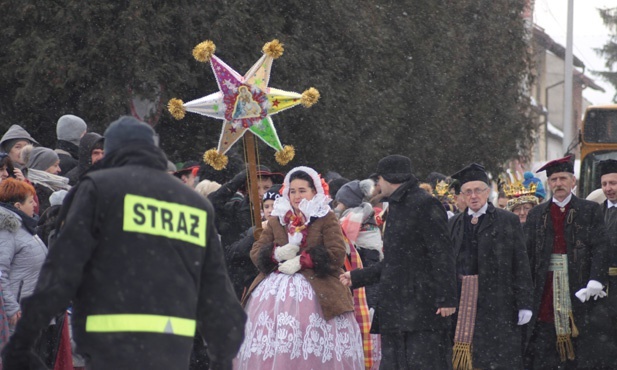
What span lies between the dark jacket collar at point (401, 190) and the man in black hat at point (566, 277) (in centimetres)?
159

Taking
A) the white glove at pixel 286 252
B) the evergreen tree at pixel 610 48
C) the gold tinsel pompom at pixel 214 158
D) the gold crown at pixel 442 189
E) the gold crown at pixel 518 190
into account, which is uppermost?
the evergreen tree at pixel 610 48

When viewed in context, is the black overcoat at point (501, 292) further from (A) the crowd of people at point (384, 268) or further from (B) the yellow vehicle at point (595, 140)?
(B) the yellow vehicle at point (595, 140)

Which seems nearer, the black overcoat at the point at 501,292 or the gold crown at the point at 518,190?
the black overcoat at the point at 501,292

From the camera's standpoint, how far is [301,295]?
977 cm

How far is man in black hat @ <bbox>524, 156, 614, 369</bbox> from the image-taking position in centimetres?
1041

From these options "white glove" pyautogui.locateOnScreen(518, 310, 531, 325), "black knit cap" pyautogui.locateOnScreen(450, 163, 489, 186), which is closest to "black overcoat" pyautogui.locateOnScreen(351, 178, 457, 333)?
"white glove" pyautogui.locateOnScreen(518, 310, 531, 325)

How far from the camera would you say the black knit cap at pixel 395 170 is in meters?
9.73

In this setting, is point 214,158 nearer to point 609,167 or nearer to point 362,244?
point 362,244

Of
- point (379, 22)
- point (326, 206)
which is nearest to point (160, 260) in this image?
point (326, 206)

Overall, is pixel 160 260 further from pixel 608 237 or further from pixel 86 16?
pixel 86 16

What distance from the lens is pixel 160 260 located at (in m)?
5.41

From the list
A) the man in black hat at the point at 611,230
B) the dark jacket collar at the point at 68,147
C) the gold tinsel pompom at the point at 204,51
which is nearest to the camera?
the man in black hat at the point at 611,230

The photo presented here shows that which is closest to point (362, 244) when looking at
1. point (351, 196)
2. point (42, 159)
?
point (351, 196)

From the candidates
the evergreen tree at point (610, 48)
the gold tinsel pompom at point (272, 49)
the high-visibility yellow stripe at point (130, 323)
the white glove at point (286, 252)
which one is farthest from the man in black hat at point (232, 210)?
the evergreen tree at point (610, 48)
